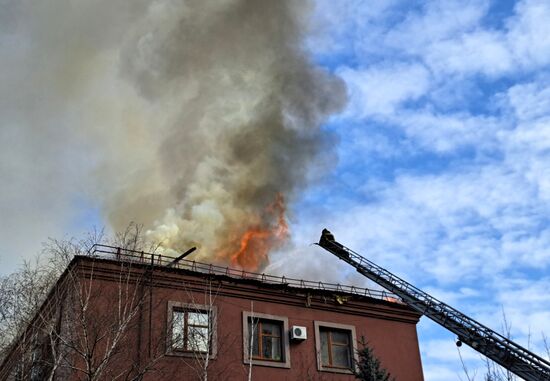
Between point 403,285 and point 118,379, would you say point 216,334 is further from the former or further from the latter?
point 403,285

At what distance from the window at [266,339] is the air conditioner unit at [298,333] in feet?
1.06

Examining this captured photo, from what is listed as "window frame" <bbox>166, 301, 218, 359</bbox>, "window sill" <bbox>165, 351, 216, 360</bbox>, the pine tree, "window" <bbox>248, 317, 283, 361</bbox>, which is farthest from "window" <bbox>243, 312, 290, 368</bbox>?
the pine tree

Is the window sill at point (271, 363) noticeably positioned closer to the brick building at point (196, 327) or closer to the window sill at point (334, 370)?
the brick building at point (196, 327)

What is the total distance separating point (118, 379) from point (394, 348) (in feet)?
40.7

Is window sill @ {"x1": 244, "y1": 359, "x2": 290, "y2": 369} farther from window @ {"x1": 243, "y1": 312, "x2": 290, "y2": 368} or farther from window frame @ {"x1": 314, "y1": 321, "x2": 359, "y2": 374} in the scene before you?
window frame @ {"x1": 314, "y1": 321, "x2": 359, "y2": 374}

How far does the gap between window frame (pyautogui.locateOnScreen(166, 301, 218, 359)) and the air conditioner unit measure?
10.7ft

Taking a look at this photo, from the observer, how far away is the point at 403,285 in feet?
104

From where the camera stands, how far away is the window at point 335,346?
26.6 meters

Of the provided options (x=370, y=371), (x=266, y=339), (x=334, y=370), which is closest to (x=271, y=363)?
(x=266, y=339)

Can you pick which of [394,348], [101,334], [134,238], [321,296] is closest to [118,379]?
[101,334]

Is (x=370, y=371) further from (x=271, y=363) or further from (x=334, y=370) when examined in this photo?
(x=271, y=363)

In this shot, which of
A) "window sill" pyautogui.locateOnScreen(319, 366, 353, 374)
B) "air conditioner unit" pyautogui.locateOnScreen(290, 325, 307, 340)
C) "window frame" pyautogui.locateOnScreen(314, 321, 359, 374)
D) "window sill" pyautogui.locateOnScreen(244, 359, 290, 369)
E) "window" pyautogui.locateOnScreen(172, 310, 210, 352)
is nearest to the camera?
"window" pyautogui.locateOnScreen(172, 310, 210, 352)

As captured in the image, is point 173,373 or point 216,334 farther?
point 216,334

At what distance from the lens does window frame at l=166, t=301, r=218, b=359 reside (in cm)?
2338
